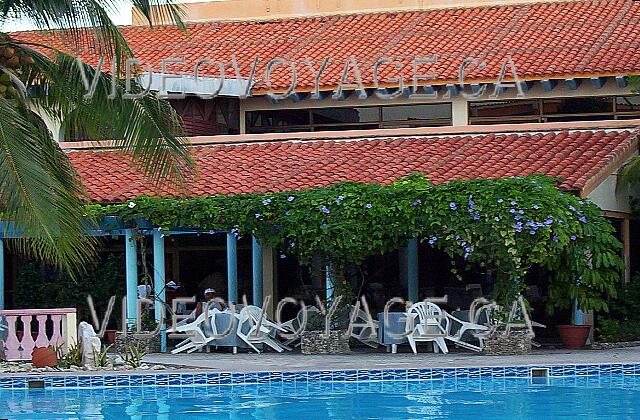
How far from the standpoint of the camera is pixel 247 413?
14469mm

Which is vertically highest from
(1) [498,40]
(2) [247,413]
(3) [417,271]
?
(1) [498,40]

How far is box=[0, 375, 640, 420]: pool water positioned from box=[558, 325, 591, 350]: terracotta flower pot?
3.36 m

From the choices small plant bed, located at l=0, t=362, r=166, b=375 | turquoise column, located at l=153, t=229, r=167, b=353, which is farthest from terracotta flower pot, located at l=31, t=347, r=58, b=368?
turquoise column, located at l=153, t=229, r=167, b=353

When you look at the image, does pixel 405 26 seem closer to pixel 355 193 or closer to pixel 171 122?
pixel 355 193

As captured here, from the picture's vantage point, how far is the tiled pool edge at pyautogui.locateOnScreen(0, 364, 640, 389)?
16625mm

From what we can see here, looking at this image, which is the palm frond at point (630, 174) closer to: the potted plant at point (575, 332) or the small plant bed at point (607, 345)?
the potted plant at point (575, 332)

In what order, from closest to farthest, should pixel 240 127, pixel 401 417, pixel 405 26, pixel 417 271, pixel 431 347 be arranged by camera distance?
pixel 401 417 → pixel 431 347 → pixel 417 271 → pixel 240 127 → pixel 405 26

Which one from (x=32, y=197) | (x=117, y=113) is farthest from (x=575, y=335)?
(x=32, y=197)

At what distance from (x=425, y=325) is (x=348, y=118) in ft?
21.0

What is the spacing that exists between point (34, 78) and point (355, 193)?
618 centimetres

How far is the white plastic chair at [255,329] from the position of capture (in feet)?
66.4

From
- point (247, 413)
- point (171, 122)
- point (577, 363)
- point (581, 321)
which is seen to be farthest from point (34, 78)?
point (581, 321)

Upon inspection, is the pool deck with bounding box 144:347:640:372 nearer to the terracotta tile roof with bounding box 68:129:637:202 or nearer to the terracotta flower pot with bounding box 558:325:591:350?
the terracotta flower pot with bounding box 558:325:591:350

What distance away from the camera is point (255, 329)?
20.2m
